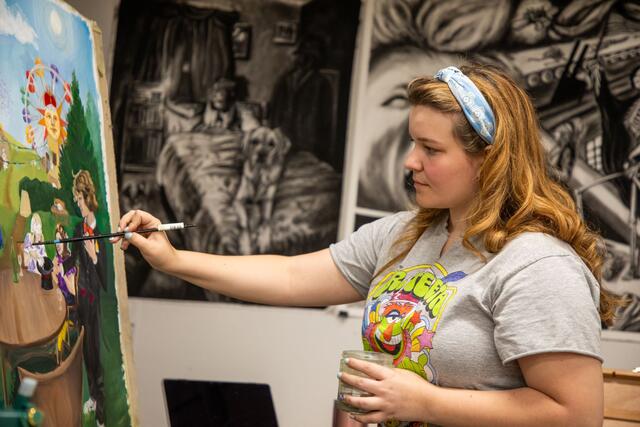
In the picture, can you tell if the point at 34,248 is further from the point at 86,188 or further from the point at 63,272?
the point at 86,188

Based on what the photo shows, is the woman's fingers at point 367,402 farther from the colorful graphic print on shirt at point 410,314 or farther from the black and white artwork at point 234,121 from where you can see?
the black and white artwork at point 234,121

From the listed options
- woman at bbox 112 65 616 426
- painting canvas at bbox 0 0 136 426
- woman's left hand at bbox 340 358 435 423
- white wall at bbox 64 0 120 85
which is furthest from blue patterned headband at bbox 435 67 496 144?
white wall at bbox 64 0 120 85

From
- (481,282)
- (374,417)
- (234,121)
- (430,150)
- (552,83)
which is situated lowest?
(374,417)

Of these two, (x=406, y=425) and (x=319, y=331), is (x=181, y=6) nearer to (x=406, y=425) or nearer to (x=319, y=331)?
(x=319, y=331)

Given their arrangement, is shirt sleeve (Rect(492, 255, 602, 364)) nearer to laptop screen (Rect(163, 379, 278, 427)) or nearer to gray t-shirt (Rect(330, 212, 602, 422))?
gray t-shirt (Rect(330, 212, 602, 422))

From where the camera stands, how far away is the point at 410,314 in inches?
57.9

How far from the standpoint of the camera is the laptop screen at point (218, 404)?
8.62 ft

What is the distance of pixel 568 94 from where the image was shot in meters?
2.87

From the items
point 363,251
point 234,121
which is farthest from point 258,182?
point 363,251

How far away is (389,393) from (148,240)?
62 centimetres

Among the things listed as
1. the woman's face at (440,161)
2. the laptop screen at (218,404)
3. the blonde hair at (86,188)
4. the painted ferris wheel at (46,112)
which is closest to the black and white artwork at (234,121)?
the laptop screen at (218,404)

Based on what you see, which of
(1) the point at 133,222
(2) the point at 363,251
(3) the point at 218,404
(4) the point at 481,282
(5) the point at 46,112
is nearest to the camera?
(4) the point at 481,282

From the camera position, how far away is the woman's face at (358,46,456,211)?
2.88 meters

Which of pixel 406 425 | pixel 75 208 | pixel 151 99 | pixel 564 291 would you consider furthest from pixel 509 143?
pixel 151 99
